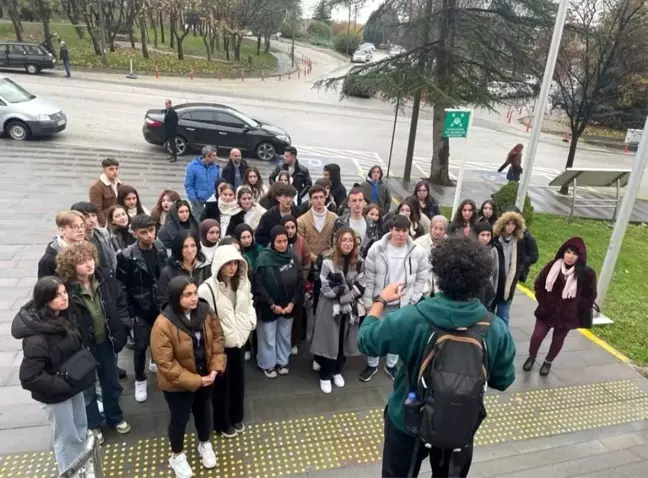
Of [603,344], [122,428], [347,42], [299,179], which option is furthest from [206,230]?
[347,42]

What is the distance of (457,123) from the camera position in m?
7.50

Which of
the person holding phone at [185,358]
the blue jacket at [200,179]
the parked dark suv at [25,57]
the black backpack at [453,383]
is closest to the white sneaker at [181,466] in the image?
the person holding phone at [185,358]

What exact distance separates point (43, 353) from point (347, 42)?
60518 mm

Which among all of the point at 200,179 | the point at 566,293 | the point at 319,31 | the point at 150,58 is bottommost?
the point at 566,293

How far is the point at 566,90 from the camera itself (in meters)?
14.8

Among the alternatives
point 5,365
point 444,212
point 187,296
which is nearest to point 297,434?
point 187,296

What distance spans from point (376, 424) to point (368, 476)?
70 cm

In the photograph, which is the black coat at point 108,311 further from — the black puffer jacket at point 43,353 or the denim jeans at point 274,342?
the denim jeans at point 274,342

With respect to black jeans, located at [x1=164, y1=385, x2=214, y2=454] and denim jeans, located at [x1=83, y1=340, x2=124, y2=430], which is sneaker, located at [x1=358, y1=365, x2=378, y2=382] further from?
denim jeans, located at [x1=83, y1=340, x2=124, y2=430]

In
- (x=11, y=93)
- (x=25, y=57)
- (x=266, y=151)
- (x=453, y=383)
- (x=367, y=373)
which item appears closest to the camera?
(x=453, y=383)

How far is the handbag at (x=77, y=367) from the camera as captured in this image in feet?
10.8

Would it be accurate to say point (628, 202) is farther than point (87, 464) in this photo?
Yes

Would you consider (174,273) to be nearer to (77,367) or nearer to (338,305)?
(77,367)

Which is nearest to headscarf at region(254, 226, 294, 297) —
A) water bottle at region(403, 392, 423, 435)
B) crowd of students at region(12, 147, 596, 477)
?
crowd of students at region(12, 147, 596, 477)
